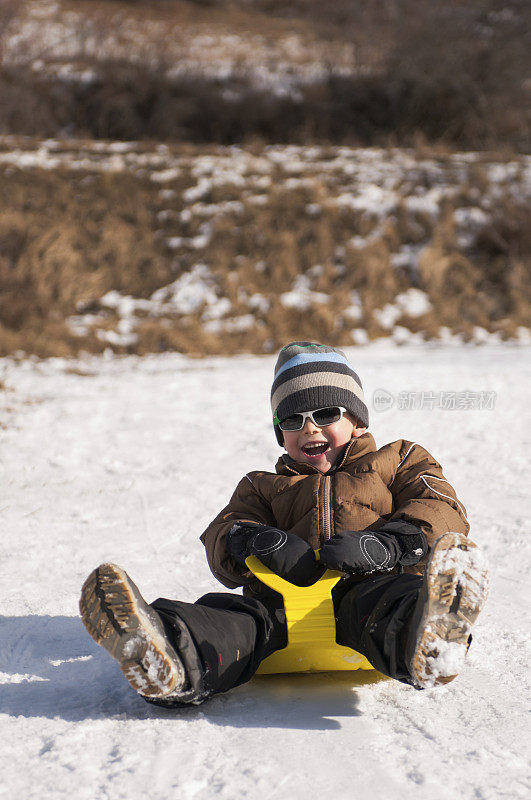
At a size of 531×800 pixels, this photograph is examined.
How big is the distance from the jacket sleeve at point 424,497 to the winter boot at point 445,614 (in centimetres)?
26

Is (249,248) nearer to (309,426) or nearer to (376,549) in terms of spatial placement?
(309,426)

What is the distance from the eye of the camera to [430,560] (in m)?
1.39

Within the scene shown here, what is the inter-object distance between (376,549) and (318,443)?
453 mm

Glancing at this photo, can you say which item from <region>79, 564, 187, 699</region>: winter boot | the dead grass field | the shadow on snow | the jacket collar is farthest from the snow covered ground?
the dead grass field

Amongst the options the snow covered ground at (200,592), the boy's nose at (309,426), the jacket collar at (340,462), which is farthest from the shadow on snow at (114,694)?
the boy's nose at (309,426)

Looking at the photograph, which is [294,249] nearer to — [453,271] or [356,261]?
[356,261]

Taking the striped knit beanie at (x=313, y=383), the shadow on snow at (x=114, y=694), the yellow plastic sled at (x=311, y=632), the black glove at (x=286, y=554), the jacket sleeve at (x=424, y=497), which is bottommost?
the shadow on snow at (x=114, y=694)

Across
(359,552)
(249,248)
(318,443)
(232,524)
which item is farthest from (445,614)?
(249,248)

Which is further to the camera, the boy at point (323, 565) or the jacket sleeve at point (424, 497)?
the jacket sleeve at point (424, 497)

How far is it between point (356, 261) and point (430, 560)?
21.7ft

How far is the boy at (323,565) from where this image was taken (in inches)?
53.9

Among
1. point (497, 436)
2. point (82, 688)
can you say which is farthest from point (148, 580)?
point (497, 436)

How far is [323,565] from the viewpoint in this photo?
1696 millimetres

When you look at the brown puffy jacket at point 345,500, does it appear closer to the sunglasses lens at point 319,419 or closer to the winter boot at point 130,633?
the sunglasses lens at point 319,419
